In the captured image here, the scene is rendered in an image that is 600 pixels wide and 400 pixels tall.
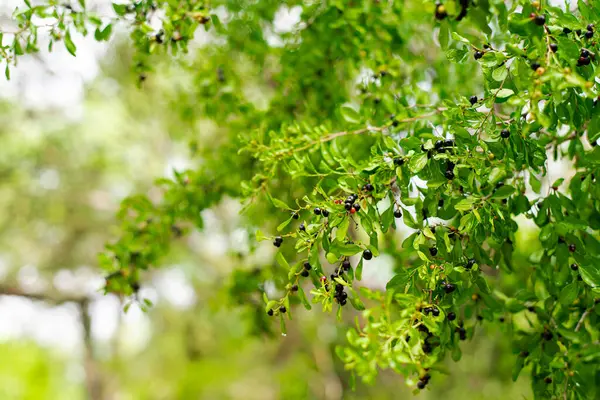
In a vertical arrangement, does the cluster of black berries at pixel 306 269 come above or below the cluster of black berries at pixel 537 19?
below

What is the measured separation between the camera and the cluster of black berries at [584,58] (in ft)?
4.13

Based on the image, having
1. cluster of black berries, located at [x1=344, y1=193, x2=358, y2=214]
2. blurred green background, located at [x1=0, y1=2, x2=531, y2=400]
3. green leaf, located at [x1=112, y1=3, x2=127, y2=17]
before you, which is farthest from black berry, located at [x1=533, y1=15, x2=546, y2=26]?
blurred green background, located at [x1=0, y1=2, x2=531, y2=400]

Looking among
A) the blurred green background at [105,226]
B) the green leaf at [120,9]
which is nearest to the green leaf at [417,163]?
the green leaf at [120,9]

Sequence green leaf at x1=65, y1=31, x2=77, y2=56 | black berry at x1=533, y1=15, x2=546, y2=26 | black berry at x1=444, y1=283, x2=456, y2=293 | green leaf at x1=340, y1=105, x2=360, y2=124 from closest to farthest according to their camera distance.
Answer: black berry at x1=533, y1=15, x2=546, y2=26
black berry at x1=444, y1=283, x2=456, y2=293
green leaf at x1=65, y1=31, x2=77, y2=56
green leaf at x1=340, y1=105, x2=360, y2=124

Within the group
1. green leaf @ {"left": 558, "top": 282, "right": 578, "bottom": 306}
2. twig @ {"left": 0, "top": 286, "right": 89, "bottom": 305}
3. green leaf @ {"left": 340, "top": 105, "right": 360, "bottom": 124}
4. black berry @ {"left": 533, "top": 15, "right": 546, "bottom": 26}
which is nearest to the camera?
black berry @ {"left": 533, "top": 15, "right": 546, "bottom": 26}

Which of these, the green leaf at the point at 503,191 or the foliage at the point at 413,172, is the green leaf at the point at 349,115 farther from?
the green leaf at the point at 503,191

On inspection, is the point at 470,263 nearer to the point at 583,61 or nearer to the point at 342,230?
the point at 342,230

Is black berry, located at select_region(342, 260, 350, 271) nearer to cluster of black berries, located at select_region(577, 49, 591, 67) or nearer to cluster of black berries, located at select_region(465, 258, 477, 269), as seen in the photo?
cluster of black berries, located at select_region(465, 258, 477, 269)

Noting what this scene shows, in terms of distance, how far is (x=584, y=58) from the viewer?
127cm

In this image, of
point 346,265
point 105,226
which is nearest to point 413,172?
point 346,265

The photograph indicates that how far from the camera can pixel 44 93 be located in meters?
6.19

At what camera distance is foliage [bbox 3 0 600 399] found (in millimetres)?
1277

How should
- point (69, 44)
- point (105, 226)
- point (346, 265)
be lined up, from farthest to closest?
point (105, 226) < point (69, 44) < point (346, 265)

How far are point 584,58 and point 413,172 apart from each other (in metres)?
0.49
